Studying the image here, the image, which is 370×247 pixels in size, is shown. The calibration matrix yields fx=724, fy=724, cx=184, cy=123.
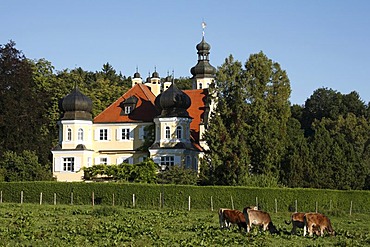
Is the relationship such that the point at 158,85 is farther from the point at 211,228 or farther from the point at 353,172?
the point at 211,228

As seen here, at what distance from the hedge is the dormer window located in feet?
58.9

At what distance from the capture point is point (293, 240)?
2481 centimetres

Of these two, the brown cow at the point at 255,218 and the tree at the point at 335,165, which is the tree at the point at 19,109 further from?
the brown cow at the point at 255,218

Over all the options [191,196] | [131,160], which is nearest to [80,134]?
[131,160]

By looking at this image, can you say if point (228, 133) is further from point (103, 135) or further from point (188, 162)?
point (103, 135)

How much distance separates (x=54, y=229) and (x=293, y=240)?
338 inches

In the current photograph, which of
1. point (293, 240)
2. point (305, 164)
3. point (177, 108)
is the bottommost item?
point (293, 240)

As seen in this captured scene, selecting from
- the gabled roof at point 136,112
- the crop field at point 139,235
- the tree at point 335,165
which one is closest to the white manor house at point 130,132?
the gabled roof at point 136,112

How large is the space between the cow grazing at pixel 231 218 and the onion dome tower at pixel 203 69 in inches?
2220

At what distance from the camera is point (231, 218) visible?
90.0 feet

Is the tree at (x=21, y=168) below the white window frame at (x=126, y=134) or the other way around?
below

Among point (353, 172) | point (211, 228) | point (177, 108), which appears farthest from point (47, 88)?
point (211, 228)

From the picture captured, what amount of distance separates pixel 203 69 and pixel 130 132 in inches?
840

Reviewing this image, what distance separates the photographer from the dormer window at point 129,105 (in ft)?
216
